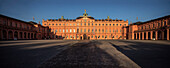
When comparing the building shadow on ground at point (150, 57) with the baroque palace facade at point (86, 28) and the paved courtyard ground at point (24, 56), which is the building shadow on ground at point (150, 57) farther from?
the baroque palace facade at point (86, 28)

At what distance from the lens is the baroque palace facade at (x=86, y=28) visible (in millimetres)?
53062

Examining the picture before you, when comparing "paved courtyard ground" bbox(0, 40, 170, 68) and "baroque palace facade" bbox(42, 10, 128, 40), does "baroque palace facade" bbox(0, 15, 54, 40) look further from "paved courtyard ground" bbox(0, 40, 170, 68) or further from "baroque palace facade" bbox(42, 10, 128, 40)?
"paved courtyard ground" bbox(0, 40, 170, 68)

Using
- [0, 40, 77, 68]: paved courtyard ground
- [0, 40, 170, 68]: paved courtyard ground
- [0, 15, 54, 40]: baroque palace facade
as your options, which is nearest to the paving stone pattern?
[0, 40, 170, 68]: paved courtyard ground

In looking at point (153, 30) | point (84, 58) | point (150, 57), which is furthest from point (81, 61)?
point (153, 30)

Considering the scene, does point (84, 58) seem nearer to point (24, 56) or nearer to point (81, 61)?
point (81, 61)

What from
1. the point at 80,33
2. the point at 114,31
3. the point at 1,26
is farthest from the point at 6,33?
the point at 114,31

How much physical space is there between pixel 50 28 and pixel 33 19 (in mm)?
11331

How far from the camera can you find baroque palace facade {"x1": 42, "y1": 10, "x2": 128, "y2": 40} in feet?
174

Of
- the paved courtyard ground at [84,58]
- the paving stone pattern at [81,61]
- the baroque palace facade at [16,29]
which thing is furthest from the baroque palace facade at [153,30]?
the baroque palace facade at [16,29]

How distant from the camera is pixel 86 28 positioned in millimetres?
53406

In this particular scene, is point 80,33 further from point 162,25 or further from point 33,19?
point 162,25

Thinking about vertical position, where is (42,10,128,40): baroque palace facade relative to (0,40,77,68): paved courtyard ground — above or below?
above

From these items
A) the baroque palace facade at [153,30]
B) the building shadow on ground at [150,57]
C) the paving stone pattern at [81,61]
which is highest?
the baroque palace facade at [153,30]

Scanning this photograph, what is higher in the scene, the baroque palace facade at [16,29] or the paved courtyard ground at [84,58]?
the baroque palace facade at [16,29]
